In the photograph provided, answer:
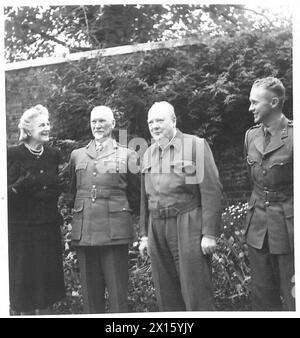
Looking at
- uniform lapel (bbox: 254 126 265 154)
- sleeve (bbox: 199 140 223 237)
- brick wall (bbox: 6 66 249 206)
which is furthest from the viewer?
brick wall (bbox: 6 66 249 206)

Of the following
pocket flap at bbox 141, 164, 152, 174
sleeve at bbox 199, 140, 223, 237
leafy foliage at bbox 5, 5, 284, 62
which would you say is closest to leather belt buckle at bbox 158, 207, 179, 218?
sleeve at bbox 199, 140, 223, 237

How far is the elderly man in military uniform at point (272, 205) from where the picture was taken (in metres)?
3.33

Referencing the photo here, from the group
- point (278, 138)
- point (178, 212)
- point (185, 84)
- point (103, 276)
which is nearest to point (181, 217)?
point (178, 212)

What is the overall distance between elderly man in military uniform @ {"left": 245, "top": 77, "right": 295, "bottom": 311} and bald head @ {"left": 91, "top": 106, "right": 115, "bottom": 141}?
3.05ft

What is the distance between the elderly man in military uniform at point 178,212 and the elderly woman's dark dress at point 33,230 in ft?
2.00

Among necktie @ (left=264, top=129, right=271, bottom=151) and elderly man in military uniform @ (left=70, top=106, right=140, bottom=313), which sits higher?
necktie @ (left=264, top=129, right=271, bottom=151)

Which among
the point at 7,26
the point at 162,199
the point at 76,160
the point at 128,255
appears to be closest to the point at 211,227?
the point at 162,199

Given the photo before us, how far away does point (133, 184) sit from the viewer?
11.5 ft

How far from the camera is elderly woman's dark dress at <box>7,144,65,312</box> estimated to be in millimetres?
3520

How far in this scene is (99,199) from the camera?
3.47 metres

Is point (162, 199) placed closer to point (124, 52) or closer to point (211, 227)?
point (211, 227)

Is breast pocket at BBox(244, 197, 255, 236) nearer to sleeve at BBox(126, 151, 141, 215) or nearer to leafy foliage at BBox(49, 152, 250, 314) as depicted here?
leafy foliage at BBox(49, 152, 250, 314)

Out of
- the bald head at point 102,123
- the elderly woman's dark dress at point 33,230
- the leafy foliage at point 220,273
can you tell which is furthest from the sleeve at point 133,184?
the elderly woman's dark dress at point 33,230

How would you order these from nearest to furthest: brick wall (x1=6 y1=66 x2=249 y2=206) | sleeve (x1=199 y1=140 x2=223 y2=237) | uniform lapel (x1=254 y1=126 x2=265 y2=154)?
sleeve (x1=199 y1=140 x2=223 y2=237) → uniform lapel (x1=254 y1=126 x2=265 y2=154) → brick wall (x1=6 y1=66 x2=249 y2=206)
